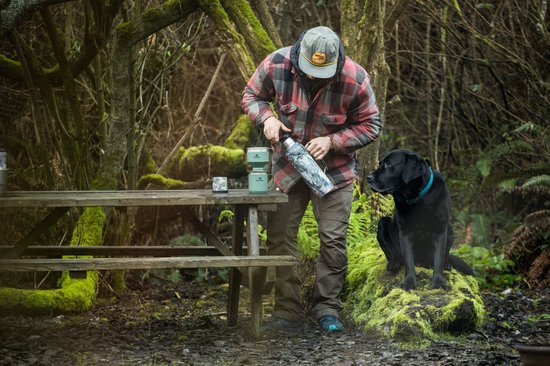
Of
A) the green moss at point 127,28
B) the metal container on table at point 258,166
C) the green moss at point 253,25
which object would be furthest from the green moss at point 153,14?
the metal container on table at point 258,166

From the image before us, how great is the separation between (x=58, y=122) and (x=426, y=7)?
474cm

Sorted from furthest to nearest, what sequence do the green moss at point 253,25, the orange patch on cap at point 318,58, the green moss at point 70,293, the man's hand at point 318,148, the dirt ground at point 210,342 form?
the green moss at point 253,25 → the green moss at point 70,293 → the man's hand at point 318,148 → the orange patch on cap at point 318,58 → the dirt ground at point 210,342

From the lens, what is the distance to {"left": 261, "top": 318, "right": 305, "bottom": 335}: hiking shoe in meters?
6.41

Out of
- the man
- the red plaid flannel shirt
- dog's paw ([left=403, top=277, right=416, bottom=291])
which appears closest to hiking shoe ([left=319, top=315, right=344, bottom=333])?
the man

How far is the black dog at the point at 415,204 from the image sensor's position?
6.34m

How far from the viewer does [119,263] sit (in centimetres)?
569

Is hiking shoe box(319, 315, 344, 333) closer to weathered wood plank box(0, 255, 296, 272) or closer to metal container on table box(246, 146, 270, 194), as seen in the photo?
weathered wood plank box(0, 255, 296, 272)

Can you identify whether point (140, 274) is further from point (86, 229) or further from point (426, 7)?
point (426, 7)

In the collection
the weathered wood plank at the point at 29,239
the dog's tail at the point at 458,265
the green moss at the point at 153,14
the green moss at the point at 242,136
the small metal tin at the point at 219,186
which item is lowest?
the dog's tail at the point at 458,265

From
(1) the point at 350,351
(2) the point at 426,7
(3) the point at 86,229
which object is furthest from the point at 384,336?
(2) the point at 426,7

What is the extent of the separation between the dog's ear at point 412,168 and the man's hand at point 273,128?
35.7 inches

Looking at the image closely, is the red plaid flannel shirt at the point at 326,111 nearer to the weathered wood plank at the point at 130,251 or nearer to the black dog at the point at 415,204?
the black dog at the point at 415,204

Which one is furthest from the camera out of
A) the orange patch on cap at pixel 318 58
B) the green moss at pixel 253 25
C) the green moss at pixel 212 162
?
the green moss at pixel 212 162

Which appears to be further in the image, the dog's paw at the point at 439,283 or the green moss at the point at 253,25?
the green moss at the point at 253,25
